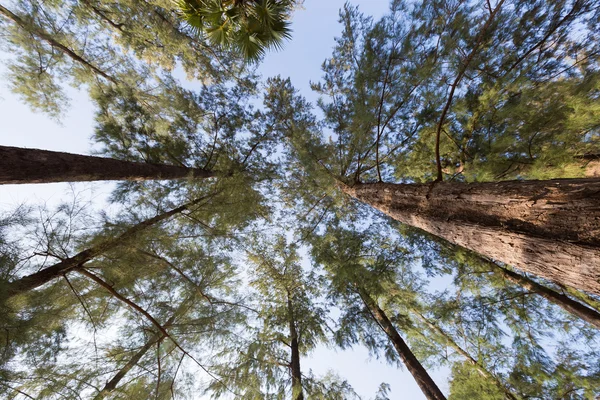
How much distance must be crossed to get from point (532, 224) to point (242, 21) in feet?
13.7

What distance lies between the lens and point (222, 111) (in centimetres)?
646

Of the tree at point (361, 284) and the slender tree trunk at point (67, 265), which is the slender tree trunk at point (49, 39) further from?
the tree at point (361, 284)

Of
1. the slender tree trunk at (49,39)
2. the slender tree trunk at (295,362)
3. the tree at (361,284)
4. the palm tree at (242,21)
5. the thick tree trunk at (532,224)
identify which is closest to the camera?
the thick tree trunk at (532,224)

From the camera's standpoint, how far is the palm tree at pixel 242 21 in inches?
129

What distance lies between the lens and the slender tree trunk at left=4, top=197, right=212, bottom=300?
2.63 metres

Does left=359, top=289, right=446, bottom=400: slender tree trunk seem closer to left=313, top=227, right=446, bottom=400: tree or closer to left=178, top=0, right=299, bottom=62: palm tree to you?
left=313, top=227, right=446, bottom=400: tree

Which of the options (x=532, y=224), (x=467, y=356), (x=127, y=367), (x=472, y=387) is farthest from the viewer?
(x=467, y=356)

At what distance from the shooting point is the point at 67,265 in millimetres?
3092

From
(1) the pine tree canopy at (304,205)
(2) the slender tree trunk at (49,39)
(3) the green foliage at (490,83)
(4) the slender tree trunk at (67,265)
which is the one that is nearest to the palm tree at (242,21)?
(1) the pine tree canopy at (304,205)

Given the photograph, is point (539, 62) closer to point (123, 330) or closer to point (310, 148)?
point (310, 148)

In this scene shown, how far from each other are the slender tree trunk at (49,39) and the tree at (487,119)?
19.3 feet

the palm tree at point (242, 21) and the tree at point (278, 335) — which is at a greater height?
the palm tree at point (242, 21)

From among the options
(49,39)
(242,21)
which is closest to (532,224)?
(242,21)

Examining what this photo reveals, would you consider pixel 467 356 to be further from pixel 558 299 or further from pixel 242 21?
pixel 242 21
